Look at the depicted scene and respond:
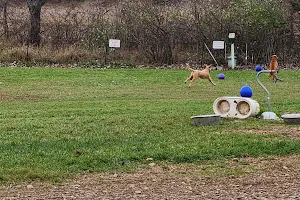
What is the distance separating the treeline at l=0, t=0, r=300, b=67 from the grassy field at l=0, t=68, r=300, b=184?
10710 millimetres

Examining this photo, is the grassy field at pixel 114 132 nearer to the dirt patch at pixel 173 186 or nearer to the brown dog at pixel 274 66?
the dirt patch at pixel 173 186

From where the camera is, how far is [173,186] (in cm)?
664

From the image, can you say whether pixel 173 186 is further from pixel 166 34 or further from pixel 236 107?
pixel 166 34

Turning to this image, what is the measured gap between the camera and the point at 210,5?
105 feet

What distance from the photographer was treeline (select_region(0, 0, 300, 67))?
29328 mm

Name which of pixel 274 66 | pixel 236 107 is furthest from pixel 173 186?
pixel 274 66

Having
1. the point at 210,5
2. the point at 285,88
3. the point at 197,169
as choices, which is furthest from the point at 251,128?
the point at 210,5

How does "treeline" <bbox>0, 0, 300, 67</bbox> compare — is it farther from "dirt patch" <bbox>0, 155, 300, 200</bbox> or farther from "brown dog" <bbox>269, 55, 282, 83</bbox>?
"dirt patch" <bbox>0, 155, 300, 200</bbox>

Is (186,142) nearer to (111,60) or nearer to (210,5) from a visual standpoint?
(111,60)

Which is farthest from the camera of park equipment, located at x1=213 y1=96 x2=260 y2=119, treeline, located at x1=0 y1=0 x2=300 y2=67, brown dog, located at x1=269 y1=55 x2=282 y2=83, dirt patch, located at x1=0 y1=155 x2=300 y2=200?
treeline, located at x1=0 y1=0 x2=300 y2=67

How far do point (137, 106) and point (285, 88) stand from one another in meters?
7.50

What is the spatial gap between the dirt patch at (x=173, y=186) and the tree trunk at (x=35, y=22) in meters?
24.3

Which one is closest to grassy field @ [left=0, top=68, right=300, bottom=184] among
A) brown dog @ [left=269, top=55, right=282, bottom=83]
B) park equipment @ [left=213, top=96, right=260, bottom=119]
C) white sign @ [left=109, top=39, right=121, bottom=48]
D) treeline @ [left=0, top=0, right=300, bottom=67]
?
park equipment @ [left=213, top=96, right=260, bottom=119]

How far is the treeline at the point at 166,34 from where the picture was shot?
29328 mm
